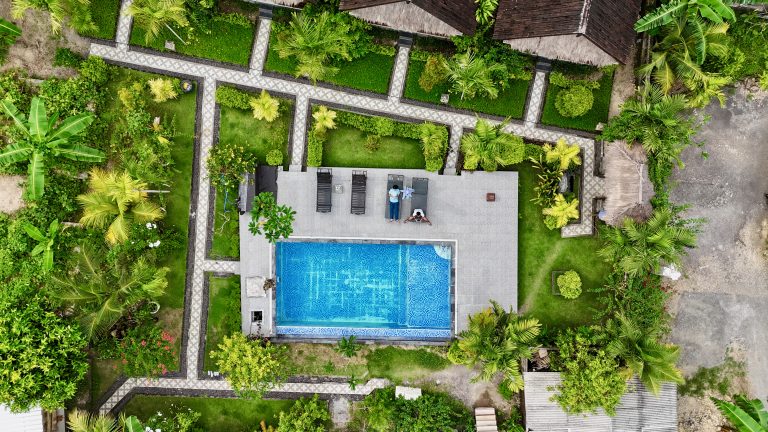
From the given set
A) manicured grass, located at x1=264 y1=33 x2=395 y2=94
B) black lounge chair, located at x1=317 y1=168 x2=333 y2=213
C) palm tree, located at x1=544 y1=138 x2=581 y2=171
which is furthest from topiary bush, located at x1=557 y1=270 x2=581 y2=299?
manicured grass, located at x1=264 y1=33 x2=395 y2=94

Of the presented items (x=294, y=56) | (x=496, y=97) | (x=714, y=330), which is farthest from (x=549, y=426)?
(x=294, y=56)

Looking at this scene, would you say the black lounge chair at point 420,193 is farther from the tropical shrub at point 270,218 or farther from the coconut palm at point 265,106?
the coconut palm at point 265,106

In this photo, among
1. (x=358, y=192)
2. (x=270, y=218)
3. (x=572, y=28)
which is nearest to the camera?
(x=572, y=28)

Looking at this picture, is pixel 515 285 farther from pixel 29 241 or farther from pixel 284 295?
pixel 29 241

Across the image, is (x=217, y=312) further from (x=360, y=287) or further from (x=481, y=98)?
(x=481, y=98)

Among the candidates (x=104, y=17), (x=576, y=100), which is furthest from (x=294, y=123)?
(x=576, y=100)

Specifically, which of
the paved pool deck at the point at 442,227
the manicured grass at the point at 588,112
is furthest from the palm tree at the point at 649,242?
the manicured grass at the point at 588,112

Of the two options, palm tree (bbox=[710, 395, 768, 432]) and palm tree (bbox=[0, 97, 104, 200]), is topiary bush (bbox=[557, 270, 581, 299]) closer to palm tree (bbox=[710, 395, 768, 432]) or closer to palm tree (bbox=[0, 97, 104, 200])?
palm tree (bbox=[710, 395, 768, 432])
